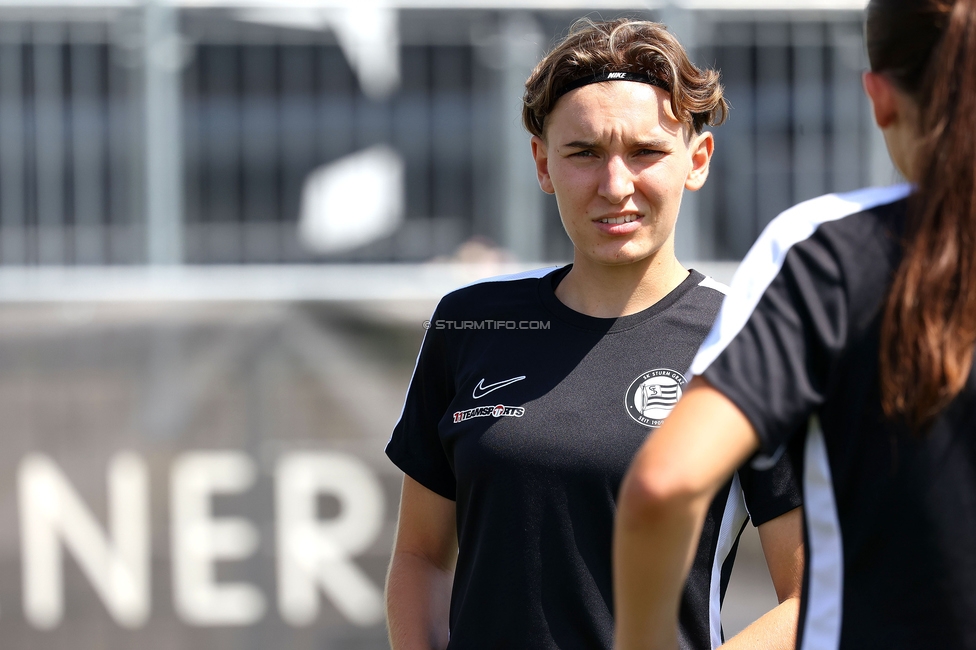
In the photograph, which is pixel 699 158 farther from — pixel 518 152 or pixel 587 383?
pixel 518 152

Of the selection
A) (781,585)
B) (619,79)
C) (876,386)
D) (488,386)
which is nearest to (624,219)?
(619,79)

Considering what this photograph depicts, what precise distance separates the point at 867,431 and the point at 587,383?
0.70 meters

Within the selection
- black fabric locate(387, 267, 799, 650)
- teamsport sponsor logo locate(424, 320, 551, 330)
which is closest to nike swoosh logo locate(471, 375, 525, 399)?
black fabric locate(387, 267, 799, 650)

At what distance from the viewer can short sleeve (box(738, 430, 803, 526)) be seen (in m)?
1.71

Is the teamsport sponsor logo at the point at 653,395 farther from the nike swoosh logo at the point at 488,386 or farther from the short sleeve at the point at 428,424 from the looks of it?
the short sleeve at the point at 428,424

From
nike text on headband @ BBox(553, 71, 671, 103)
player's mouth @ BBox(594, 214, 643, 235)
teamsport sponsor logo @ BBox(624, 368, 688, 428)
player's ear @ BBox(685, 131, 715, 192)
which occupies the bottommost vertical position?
teamsport sponsor logo @ BBox(624, 368, 688, 428)

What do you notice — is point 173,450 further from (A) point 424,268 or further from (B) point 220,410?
(A) point 424,268

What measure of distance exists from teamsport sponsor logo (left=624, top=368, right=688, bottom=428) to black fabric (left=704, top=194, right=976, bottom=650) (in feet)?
2.00

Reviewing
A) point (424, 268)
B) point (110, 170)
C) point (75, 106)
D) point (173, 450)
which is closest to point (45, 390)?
point (173, 450)

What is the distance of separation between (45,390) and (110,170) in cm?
182

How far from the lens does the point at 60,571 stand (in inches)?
141

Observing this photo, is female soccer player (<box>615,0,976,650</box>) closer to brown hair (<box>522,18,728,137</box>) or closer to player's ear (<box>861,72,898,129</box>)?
player's ear (<box>861,72,898,129</box>)

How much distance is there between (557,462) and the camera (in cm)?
172

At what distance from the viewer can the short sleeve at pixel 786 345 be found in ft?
3.61
